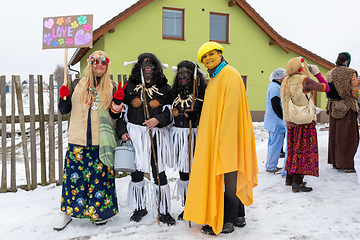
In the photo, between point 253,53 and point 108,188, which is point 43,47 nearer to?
point 108,188

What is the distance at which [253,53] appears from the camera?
12.8 metres

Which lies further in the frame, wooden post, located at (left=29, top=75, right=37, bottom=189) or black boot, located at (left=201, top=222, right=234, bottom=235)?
wooden post, located at (left=29, top=75, right=37, bottom=189)

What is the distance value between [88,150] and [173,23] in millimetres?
9669

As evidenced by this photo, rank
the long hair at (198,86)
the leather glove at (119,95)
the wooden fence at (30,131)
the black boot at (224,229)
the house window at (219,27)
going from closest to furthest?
the black boot at (224,229) < the leather glove at (119,95) < the long hair at (198,86) < the wooden fence at (30,131) < the house window at (219,27)

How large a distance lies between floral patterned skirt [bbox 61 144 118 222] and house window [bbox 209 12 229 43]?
33.6 ft

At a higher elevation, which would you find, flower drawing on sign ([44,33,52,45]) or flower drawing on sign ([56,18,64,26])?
flower drawing on sign ([56,18,64,26])

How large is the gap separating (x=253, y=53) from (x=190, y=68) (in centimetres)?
1048

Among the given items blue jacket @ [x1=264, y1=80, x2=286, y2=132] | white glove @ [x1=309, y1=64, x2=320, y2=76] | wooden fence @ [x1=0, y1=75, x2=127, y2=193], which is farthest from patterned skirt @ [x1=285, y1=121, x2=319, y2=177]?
wooden fence @ [x1=0, y1=75, x2=127, y2=193]

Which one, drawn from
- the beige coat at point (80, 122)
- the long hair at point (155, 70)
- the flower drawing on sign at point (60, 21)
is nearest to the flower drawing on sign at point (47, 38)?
the flower drawing on sign at point (60, 21)

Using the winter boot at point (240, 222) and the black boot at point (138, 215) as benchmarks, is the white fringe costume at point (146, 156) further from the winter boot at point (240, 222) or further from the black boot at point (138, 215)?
the winter boot at point (240, 222)

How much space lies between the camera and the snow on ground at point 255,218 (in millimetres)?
2959

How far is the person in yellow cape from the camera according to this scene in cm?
279

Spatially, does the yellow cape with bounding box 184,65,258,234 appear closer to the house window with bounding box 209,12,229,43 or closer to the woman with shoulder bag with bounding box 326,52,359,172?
the woman with shoulder bag with bounding box 326,52,359,172

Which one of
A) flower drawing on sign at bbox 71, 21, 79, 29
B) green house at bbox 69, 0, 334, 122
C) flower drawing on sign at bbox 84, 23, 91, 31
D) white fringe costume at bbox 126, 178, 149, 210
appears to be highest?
green house at bbox 69, 0, 334, 122
